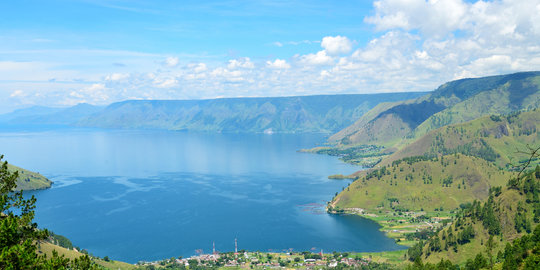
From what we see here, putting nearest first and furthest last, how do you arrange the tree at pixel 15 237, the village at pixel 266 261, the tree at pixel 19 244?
the tree at pixel 15 237 < the tree at pixel 19 244 < the village at pixel 266 261

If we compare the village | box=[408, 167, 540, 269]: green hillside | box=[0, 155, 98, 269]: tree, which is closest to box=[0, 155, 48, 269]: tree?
box=[0, 155, 98, 269]: tree

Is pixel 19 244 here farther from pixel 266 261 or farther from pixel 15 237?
pixel 266 261

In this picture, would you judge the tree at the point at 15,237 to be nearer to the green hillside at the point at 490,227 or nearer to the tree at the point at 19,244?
the tree at the point at 19,244

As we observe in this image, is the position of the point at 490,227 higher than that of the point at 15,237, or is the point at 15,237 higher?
the point at 15,237

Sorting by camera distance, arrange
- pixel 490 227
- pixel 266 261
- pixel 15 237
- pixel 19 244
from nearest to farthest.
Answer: pixel 19 244
pixel 15 237
pixel 490 227
pixel 266 261

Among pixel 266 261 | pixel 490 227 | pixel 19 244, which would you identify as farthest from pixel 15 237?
pixel 490 227

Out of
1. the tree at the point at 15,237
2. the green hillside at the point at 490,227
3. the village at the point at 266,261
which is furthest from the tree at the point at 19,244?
the green hillside at the point at 490,227

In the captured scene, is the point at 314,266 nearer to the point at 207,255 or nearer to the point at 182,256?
the point at 207,255

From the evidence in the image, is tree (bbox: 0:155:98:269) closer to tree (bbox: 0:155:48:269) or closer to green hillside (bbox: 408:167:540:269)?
tree (bbox: 0:155:48:269)

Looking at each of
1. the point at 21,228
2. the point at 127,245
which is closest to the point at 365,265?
the point at 127,245

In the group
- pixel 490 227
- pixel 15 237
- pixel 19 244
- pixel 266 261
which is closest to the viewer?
pixel 19 244

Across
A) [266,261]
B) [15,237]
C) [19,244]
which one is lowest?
[266,261]
